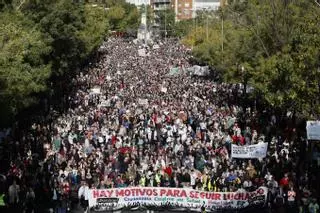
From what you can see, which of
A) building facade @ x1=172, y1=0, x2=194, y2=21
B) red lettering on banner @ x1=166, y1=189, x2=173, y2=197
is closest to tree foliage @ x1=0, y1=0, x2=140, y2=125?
red lettering on banner @ x1=166, y1=189, x2=173, y2=197

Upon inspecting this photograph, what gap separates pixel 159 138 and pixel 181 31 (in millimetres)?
121022

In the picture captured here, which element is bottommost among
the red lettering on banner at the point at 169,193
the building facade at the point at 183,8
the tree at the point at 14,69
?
the building facade at the point at 183,8

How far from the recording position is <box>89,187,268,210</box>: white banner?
22.0 metres

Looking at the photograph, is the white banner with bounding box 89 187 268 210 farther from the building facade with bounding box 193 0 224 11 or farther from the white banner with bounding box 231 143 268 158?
the building facade with bounding box 193 0 224 11

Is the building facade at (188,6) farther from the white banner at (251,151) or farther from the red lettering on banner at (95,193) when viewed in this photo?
the red lettering on banner at (95,193)

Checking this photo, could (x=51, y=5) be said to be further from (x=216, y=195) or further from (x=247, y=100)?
(x=216, y=195)

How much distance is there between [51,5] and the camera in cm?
4188

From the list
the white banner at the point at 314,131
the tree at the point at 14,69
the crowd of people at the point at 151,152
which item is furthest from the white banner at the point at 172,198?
the tree at the point at 14,69

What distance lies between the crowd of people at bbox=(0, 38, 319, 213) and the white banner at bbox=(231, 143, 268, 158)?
1.36 ft

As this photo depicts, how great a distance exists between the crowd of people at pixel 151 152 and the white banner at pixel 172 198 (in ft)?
1.44

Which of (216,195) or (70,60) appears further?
(70,60)

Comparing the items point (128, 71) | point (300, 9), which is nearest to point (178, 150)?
point (300, 9)

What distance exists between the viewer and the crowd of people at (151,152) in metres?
22.6

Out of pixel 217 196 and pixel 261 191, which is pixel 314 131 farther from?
pixel 217 196
